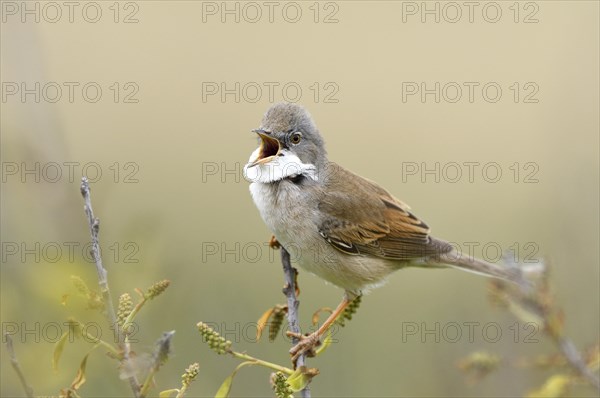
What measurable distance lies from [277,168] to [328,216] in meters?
0.46

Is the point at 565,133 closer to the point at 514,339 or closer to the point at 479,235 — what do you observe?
the point at 514,339

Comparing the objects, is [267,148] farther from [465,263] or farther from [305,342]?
[465,263]

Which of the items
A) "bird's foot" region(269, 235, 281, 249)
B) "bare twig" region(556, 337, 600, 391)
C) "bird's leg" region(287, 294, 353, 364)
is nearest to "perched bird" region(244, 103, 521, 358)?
"bird's leg" region(287, 294, 353, 364)

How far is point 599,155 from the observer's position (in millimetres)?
6609

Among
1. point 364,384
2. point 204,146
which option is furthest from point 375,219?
point 204,146

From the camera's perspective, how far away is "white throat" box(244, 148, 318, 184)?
13.9 feet

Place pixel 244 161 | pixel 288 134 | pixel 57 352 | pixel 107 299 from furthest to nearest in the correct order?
pixel 244 161 < pixel 288 134 < pixel 57 352 < pixel 107 299

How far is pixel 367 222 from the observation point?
4.70m

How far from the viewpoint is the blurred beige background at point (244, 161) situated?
2930 millimetres

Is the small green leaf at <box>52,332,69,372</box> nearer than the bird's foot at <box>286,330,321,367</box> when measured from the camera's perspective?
Yes

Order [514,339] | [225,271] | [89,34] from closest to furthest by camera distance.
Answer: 1. [514,339]
2. [225,271]
3. [89,34]

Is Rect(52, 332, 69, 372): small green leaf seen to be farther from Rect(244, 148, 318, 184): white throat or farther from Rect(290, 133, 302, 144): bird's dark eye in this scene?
Rect(290, 133, 302, 144): bird's dark eye

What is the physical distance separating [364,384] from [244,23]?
5707 mm

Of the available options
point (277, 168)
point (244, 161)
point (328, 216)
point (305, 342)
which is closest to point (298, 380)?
point (305, 342)
